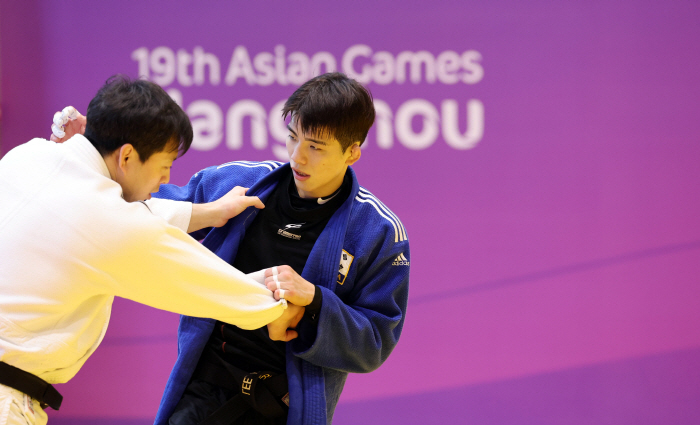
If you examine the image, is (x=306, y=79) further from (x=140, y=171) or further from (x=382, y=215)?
(x=140, y=171)

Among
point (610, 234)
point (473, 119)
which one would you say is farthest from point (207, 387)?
point (610, 234)

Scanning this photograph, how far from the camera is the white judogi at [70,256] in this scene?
1348 mm

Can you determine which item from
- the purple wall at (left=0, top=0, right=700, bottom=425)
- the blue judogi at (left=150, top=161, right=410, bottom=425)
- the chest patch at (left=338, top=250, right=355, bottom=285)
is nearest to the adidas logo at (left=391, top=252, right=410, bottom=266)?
the blue judogi at (left=150, top=161, right=410, bottom=425)

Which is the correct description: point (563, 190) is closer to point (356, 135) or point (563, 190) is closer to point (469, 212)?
point (469, 212)

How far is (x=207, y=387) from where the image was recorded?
189cm

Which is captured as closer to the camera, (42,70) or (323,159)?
(323,159)

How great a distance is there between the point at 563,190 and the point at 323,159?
2085 millimetres

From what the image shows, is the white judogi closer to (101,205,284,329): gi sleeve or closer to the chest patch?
(101,205,284,329): gi sleeve

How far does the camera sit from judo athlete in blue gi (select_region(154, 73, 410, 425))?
1813 millimetres

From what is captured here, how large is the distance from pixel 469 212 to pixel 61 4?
256 centimetres

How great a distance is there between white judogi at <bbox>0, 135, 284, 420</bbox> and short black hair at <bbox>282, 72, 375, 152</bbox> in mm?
574

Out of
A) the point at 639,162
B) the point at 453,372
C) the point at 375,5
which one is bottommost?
the point at 453,372

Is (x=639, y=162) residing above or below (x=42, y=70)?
below

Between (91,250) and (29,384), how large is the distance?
344 millimetres
